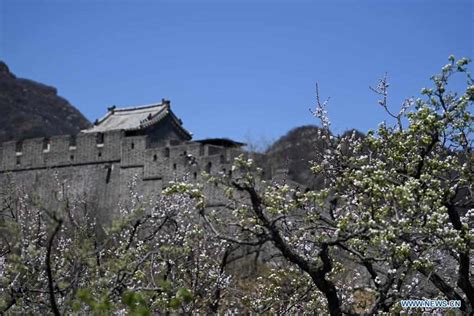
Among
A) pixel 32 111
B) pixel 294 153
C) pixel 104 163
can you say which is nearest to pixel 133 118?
pixel 104 163

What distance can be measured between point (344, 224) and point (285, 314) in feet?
11.4

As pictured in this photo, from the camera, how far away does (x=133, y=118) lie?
1275 inches

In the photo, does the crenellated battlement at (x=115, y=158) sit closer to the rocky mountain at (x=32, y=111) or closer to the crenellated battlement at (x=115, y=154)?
the crenellated battlement at (x=115, y=154)

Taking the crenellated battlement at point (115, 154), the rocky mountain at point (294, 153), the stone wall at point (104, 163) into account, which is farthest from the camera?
the rocky mountain at point (294, 153)

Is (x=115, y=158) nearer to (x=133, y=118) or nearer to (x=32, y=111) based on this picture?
(x=133, y=118)

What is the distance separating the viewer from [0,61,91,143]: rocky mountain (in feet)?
161

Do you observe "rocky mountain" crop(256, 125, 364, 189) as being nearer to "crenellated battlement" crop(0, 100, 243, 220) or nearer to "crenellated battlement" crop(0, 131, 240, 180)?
"crenellated battlement" crop(0, 100, 243, 220)

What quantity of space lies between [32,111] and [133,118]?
25.5 meters

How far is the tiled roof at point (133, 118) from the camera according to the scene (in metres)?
30.9

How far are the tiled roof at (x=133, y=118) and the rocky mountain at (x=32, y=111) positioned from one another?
46.3 feet

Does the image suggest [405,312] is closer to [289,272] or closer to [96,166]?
[289,272]

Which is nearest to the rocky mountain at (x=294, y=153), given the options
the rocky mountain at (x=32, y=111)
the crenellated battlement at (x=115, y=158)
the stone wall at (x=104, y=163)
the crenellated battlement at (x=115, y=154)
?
the crenellated battlement at (x=115, y=158)

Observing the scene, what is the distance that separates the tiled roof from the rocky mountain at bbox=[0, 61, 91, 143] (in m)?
14.1

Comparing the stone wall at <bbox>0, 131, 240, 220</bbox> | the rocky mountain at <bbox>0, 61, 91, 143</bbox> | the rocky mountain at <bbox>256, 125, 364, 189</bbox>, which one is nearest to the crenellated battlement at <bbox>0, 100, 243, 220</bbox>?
the stone wall at <bbox>0, 131, 240, 220</bbox>
